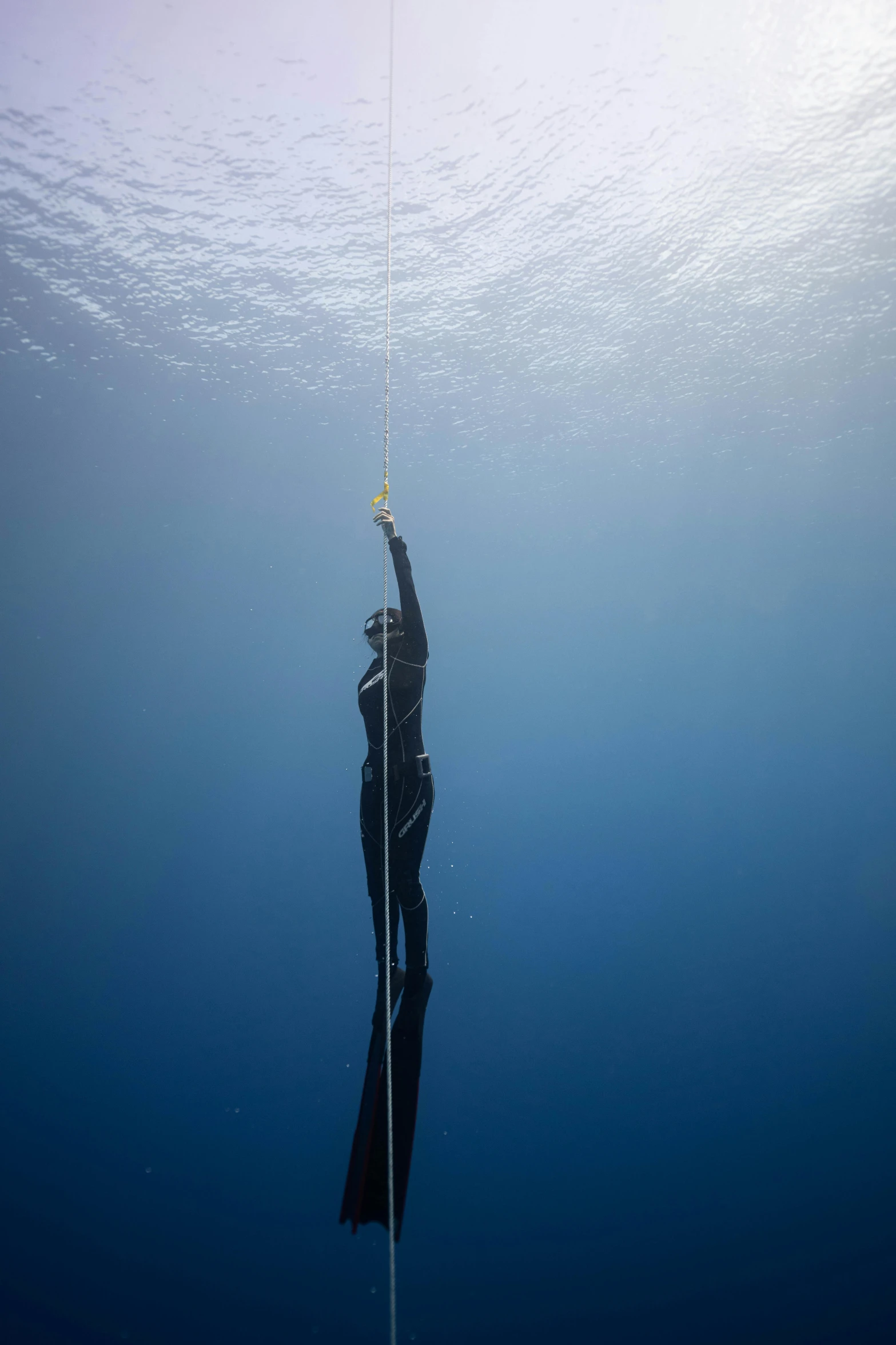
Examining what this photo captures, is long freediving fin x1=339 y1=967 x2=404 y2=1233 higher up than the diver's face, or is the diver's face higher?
the diver's face

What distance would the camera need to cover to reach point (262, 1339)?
912cm

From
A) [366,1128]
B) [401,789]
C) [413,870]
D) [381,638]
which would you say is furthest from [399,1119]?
[381,638]

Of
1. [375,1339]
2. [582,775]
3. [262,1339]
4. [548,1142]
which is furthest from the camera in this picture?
[582,775]

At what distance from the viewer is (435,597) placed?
1867cm

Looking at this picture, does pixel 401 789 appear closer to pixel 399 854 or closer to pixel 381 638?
pixel 399 854

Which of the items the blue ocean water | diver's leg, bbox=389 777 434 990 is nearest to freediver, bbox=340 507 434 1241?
diver's leg, bbox=389 777 434 990

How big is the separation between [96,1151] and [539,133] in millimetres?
15146

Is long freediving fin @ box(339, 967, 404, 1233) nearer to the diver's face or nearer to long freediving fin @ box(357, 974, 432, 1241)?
long freediving fin @ box(357, 974, 432, 1241)

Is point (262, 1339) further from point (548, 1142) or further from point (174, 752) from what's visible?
point (174, 752)

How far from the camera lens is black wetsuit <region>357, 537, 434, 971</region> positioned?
341 cm

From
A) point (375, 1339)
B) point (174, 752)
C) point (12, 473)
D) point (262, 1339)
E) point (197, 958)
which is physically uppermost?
point (12, 473)

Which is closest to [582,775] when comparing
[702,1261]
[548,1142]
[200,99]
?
[548,1142]

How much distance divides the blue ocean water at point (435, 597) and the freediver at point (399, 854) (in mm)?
5809

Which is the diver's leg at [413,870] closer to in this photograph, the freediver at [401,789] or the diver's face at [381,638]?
the freediver at [401,789]
